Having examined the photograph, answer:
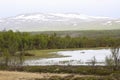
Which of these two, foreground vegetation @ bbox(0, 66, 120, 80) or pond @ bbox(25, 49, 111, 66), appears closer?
foreground vegetation @ bbox(0, 66, 120, 80)

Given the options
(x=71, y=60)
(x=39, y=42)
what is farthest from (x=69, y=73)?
(x=39, y=42)

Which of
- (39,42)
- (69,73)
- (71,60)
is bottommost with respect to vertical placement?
(71,60)

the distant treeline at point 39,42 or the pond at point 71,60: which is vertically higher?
the distant treeline at point 39,42

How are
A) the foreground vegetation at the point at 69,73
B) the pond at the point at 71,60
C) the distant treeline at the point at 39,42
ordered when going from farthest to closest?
the distant treeline at the point at 39,42 < the pond at the point at 71,60 < the foreground vegetation at the point at 69,73

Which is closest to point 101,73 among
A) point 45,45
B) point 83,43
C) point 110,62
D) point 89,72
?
point 89,72

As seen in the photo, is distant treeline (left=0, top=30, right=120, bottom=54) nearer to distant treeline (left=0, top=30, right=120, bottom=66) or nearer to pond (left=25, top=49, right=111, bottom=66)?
distant treeline (left=0, top=30, right=120, bottom=66)

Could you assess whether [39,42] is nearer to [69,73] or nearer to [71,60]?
[71,60]

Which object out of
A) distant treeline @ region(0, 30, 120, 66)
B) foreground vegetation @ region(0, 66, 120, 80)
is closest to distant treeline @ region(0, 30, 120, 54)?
distant treeline @ region(0, 30, 120, 66)

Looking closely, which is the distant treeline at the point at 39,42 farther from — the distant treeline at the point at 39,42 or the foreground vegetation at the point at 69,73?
the foreground vegetation at the point at 69,73

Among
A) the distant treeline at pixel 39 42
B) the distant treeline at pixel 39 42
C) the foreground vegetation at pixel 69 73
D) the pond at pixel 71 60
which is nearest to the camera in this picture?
the foreground vegetation at pixel 69 73

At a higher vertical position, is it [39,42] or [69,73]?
[39,42]

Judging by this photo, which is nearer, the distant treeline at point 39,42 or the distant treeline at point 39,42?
the distant treeline at point 39,42

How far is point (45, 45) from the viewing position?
451 feet

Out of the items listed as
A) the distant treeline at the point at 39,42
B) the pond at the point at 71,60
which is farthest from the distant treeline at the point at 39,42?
the pond at the point at 71,60
